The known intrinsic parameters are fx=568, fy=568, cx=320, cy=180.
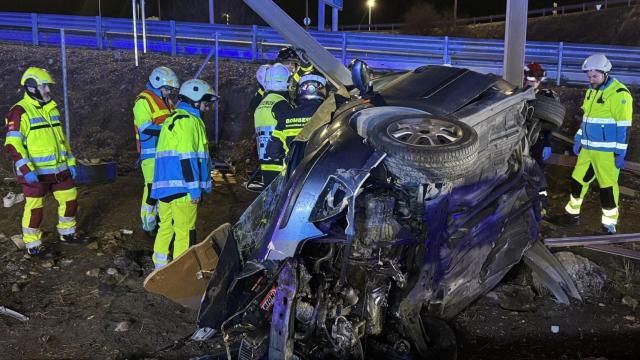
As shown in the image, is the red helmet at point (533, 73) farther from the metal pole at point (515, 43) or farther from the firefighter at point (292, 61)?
the firefighter at point (292, 61)

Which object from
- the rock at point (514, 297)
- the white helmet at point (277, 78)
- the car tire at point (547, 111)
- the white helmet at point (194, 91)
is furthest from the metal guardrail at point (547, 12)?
the white helmet at point (194, 91)

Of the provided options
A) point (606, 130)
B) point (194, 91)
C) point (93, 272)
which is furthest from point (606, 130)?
point (93, 272)

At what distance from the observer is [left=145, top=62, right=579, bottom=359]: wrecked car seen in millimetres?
2945

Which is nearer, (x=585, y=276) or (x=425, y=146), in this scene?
(x=425, y=146)

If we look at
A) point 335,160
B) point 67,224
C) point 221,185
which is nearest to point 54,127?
point 67,224

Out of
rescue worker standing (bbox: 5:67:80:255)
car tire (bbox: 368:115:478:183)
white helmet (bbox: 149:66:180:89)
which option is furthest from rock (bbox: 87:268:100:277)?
car tire (bbox: 368:115:478:183)

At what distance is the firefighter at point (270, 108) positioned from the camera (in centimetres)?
559

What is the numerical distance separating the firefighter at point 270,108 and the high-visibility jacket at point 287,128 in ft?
0.63

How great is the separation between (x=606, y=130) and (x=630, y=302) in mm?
2315

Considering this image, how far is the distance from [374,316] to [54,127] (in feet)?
14.5

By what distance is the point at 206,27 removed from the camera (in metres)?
15.8

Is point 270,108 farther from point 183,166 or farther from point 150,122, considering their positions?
point 150,122

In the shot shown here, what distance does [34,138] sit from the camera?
5758 millimetres

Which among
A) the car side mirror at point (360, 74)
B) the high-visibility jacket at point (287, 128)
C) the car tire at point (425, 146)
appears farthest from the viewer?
the high-visibility jacket at point (287, 128)
